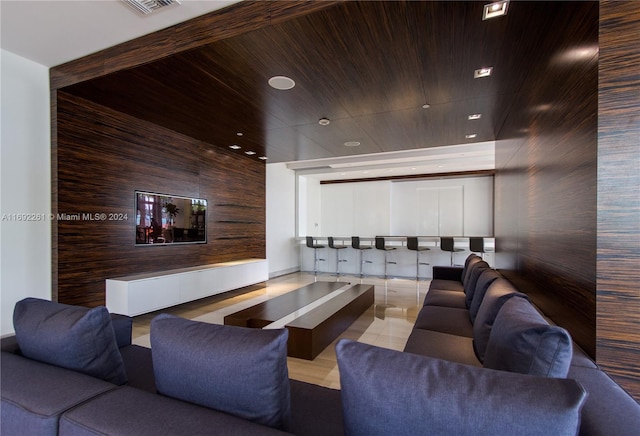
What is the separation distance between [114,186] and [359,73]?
3.26 m

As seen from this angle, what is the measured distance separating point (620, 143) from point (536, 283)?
1.31m

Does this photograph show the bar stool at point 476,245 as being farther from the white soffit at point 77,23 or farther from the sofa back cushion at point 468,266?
the white soffit at point 77,23

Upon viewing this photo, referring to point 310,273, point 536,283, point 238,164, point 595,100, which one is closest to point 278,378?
point 595,100

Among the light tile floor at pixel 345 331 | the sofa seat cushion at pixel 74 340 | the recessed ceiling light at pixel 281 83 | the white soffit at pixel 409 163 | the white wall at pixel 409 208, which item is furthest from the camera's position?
the white wall at pixel 409 208

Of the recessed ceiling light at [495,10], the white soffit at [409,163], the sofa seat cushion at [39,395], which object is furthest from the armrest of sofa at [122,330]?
the white soffit at [409,163]

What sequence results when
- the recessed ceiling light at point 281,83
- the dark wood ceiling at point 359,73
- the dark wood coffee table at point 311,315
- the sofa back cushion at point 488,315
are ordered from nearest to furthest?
the sofa back cushion at point 488,315, the dark wood ceiling at point 359,73, the dark wood coffee table at point 311,315, the recessed ceiling light at point 281,83

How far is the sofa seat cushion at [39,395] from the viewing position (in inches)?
35.4

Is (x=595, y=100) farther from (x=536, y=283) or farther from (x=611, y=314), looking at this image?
(x=536, y=283)

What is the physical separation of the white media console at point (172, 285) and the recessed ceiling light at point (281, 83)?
2.82 m

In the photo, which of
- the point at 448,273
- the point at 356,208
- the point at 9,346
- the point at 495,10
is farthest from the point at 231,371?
the point at 356,208

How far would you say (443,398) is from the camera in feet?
2.33

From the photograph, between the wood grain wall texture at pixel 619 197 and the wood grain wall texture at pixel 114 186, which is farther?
the wood grain wall texture at pixel 114 186

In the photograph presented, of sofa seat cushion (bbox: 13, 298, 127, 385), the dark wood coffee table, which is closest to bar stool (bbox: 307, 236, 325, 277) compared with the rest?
the dark wood coffee table

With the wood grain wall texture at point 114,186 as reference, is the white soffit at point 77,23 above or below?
above
